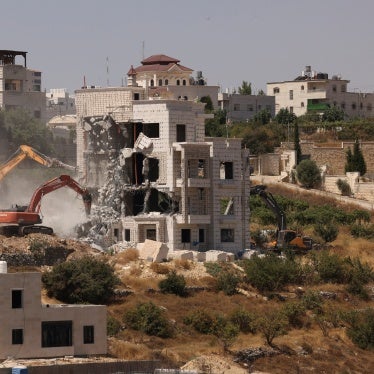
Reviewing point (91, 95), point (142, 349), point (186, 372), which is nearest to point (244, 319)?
point (142, 349)

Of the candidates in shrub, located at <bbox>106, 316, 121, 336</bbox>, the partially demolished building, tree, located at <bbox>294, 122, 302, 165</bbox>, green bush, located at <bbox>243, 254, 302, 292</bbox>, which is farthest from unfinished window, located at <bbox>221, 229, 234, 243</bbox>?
tree, located at <bbox>294, 122, 302, 165</bbox>

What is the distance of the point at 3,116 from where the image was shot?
11094 cm

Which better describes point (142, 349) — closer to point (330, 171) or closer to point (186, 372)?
point (186, 372)

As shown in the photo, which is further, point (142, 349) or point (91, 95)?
point (91, 95)

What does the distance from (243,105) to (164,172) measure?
199 feet

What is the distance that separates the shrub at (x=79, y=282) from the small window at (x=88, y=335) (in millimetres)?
6935

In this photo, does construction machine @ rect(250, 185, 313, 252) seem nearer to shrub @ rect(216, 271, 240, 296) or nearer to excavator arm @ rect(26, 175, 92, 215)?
excavator arm @ rect(26, 175, 92, 215)

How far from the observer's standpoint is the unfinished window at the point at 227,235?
7425 cm

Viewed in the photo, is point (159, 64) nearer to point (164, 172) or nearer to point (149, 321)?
point (164, 172)

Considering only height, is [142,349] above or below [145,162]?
below

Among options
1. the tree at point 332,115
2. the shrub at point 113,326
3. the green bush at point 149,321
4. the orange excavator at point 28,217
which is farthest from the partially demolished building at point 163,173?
the tree at point 332,115

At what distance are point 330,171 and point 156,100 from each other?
35.1 meters

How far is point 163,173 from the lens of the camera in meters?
74.1

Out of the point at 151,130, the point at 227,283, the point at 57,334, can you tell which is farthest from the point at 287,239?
the point at 57,334
